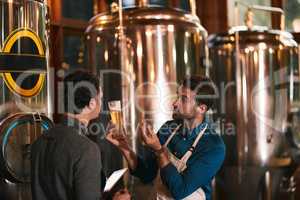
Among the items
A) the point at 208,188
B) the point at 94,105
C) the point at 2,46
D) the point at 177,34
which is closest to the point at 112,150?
the point at 94,105

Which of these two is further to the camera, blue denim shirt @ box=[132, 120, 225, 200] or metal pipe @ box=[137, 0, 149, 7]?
metal pipe @ box=[137, 0, 149, 7]

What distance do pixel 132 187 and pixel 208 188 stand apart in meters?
0.32

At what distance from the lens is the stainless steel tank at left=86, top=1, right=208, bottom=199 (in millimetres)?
2664

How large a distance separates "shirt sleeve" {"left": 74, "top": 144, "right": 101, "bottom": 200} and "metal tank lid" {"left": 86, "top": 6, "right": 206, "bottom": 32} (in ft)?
3.89

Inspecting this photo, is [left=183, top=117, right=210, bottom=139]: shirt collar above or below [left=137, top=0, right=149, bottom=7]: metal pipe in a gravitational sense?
below

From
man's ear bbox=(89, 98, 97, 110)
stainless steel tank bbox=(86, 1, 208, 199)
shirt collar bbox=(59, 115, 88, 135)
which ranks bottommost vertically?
shirt collar bbox=(59, 115, 88, 135)

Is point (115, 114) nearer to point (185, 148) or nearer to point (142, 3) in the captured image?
point (185, 148)

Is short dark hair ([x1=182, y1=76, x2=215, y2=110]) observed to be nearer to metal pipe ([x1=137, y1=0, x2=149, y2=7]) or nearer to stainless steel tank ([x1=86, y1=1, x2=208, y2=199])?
stainless steel tank ([x1=86, y1=1, x2=208, y2=199])

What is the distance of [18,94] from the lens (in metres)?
2.06

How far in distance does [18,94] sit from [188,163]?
683 millimetres

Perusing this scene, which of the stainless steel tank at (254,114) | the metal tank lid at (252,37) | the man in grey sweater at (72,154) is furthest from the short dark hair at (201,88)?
the metal tank lid at (252,37)

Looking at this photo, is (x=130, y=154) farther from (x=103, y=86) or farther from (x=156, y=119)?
(x=103, y=86)

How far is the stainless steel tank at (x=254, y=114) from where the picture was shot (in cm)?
369

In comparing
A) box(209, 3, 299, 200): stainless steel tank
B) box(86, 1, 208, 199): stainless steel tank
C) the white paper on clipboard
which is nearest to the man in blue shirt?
the white paper on clipboard
